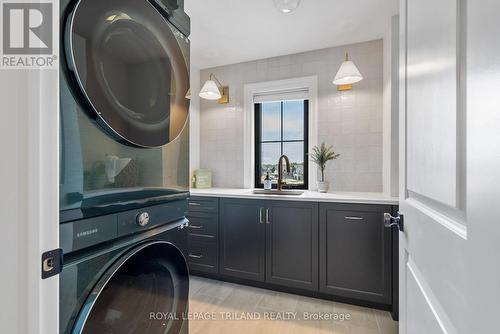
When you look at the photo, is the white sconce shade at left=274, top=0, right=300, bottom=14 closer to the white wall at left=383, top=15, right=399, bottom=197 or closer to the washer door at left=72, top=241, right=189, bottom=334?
the white wall at left=383, top=15, right=399, bottom=197

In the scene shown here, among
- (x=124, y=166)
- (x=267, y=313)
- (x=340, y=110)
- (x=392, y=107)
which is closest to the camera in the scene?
(x=124, y=166)

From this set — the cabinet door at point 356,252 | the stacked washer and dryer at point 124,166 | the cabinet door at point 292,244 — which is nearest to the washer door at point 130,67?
the stacked washer and dryer at point 124,166

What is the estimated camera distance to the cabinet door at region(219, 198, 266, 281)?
225 centimetres

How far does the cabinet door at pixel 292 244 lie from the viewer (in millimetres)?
2076

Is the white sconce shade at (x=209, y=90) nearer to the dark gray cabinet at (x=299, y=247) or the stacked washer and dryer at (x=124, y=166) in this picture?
the dark gray cabinet at (x=299, y=247)

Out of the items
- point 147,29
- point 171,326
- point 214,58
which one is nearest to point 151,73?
point 147,29

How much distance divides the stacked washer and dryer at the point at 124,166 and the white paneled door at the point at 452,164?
2.54ft

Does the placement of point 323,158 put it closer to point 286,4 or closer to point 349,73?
point 349,73

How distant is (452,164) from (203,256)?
2.31 meters

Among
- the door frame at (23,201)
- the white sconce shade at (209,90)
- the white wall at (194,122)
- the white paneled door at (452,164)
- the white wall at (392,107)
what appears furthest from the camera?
the white wall at (194,122)

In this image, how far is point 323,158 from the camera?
8.21ft

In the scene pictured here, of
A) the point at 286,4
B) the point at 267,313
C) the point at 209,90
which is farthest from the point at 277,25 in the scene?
the point at 267,313

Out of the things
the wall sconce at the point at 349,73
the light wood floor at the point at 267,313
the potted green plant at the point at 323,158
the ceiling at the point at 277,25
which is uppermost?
the ceiling at the point at 277,25

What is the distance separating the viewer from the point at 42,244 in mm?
473
